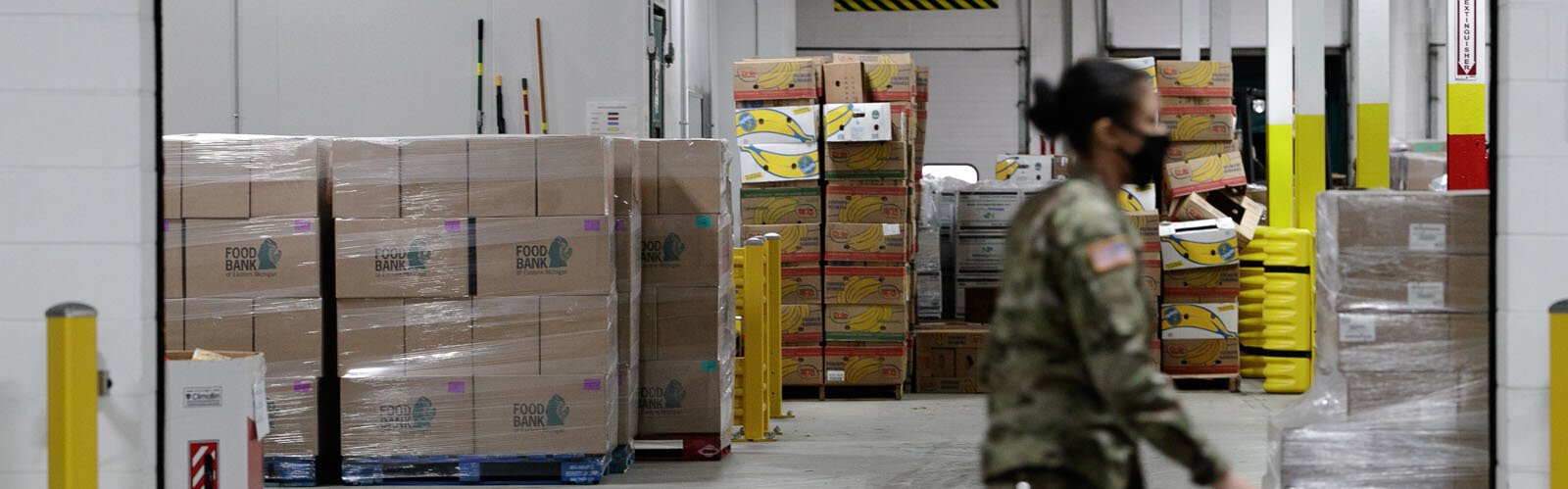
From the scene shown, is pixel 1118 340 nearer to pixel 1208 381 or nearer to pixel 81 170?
pixel 81 170

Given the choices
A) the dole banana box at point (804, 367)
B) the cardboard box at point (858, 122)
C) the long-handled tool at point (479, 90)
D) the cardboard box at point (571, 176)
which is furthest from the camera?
the dole banana box at point (804, 367)

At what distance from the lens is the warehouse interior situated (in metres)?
4.32

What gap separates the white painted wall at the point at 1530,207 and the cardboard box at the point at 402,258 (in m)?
4.37

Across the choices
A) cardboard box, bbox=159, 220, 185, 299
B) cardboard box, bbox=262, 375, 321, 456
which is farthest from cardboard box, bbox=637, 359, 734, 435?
cardboard box, bbox=159, 220, 185, 299

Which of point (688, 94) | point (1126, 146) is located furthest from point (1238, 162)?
point (1126, 146)

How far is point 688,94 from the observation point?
14586mm

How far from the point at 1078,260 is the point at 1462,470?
115 inches

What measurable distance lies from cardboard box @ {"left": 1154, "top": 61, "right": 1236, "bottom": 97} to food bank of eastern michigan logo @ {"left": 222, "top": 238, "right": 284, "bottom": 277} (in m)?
7.32

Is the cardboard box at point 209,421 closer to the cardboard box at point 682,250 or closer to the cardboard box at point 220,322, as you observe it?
the cardboard box at point 220,322

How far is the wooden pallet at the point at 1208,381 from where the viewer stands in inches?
466

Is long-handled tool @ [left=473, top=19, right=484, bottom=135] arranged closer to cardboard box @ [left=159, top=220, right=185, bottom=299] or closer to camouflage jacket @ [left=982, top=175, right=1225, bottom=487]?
cardboard box @ [left=159, top=220, right=185, bottom=299]

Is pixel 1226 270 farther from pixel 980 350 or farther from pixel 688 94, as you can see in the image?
pixel 688 94

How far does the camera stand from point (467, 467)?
7.36 meters

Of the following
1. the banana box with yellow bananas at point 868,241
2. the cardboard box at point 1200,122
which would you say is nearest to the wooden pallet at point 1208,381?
the cardboard box at point 1200,122
